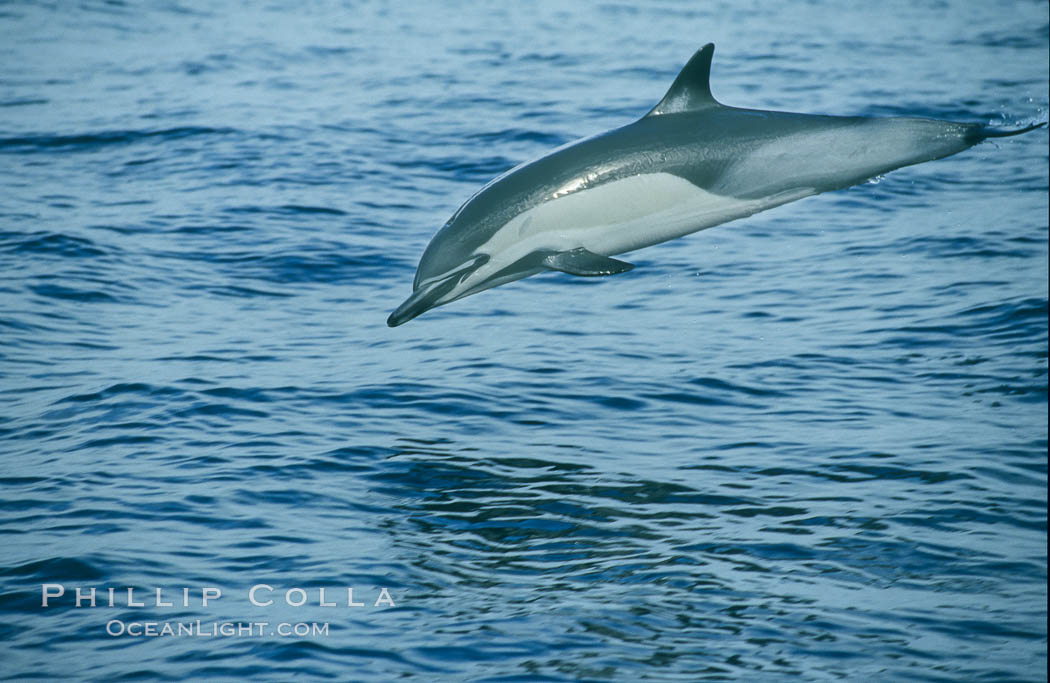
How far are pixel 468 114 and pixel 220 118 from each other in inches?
181

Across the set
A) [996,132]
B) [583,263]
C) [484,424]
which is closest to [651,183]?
[583,263]

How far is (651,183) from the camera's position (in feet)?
33.0

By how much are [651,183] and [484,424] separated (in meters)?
3.44

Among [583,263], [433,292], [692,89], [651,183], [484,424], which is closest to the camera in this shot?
[583,263]

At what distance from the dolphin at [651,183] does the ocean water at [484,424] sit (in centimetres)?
198

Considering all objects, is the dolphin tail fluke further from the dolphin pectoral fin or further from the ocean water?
the ocean water

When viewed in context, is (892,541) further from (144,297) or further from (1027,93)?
(1027,93)

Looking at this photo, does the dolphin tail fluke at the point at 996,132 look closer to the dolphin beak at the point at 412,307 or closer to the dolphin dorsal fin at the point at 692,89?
the dolphin dorsal fin at the point at 692,89

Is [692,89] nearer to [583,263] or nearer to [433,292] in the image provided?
[583,263]

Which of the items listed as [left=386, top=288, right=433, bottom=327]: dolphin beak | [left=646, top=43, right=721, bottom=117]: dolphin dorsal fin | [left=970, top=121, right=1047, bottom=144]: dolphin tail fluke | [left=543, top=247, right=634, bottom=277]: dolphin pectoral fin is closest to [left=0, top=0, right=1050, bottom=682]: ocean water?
[left=386, top=288, right=433, bottom=327]: dolphin beak

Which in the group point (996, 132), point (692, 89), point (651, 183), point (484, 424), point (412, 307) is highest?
point (692, 89)

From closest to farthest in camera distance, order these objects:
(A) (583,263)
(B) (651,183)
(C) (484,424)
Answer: (A) (583,263)
(B) (651,183)
(C) (484,424)

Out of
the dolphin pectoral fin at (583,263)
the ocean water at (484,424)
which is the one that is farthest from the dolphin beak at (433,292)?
the ocean water at (484,424)

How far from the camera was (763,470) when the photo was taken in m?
11.6
